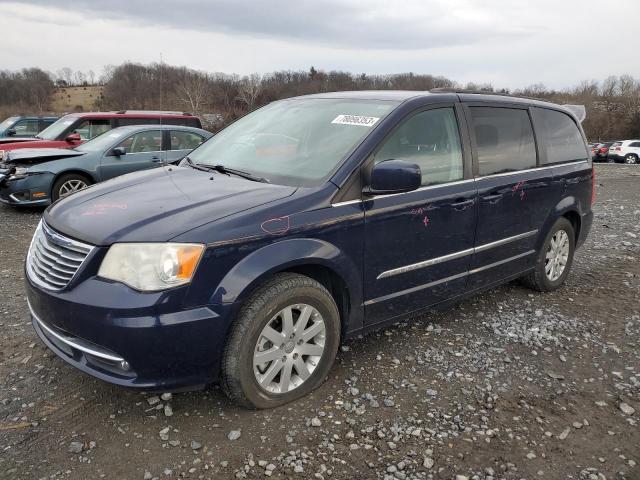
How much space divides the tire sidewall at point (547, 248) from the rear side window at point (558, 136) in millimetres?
596

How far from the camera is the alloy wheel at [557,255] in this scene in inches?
185

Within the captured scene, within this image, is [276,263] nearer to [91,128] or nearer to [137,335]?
[137,335]

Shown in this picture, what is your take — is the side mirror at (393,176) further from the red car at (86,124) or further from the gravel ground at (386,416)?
the red car at (86,124)

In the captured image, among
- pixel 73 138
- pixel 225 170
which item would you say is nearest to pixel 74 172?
pixel 73 138

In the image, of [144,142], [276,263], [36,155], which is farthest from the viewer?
[144,142]

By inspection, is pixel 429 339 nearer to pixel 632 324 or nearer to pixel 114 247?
pixel 632 324

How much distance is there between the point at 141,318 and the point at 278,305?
0.68m

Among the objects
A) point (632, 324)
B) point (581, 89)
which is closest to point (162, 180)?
point (632, 324)

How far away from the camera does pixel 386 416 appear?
2.82 m

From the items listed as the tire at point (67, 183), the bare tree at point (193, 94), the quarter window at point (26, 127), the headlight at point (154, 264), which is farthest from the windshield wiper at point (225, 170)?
the bare tree at point (193, 94)

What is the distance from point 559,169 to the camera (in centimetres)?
453

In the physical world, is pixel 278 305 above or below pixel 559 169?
below

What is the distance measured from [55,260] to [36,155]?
632 centimetres

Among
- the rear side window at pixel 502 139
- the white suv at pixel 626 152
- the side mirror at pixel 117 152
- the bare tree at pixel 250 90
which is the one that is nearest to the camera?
the rear side window at pixel 502 139
